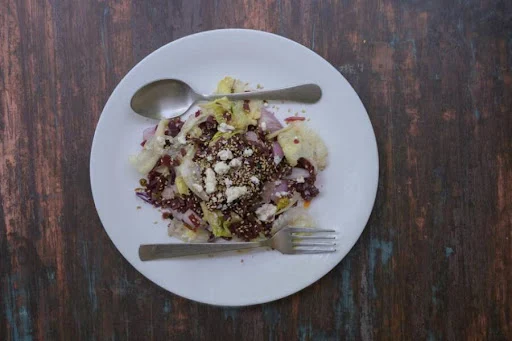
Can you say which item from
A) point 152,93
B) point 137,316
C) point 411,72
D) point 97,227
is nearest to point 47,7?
point 152,93

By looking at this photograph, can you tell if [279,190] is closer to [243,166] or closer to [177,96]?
[243,166]

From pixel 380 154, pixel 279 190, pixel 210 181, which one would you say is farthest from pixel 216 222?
pixel 380 154

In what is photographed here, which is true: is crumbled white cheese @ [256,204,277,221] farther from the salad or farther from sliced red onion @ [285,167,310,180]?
sliced red onion @ [285,167,310,180]

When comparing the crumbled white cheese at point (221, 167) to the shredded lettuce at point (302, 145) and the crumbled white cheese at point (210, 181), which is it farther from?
the shredded lettuce at point (302, 145)

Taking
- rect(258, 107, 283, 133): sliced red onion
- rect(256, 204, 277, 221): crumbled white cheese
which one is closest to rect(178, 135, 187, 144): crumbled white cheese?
rect(258, 107, 283, 133): sliced red onion

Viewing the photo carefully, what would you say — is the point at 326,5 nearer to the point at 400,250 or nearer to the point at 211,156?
the point at 211,156

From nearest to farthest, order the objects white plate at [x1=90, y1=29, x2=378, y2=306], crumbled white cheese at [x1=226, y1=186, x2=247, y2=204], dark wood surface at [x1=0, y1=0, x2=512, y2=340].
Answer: crumbled white cheese at [x1=226, y1=186, x2=247, y2=204] → white plate at [x1=90, y1=29, x2=378, y2=306] → dark wood surface at [x1=0, y1=0, x2=512, y2=340]
